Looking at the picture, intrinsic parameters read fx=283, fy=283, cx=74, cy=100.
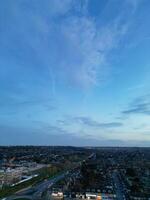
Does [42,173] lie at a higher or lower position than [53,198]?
higher

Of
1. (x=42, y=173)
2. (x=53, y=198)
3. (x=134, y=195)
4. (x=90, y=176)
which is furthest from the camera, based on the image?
(x=42, y=173)

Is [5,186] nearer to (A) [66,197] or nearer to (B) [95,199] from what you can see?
(A) [66,197]

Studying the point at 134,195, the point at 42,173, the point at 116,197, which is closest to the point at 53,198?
the point at 116,197

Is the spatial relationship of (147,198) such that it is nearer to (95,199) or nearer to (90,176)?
(95,199)

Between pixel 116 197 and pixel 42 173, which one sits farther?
pixel 42 173

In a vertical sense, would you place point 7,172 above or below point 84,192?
above

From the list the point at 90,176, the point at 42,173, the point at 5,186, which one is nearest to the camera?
the point at 5,186

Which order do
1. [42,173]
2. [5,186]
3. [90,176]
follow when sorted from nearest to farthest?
[5,186]
[90,176]
[42,173]

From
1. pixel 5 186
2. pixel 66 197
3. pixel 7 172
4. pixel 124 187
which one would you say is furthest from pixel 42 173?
pixel 66 197

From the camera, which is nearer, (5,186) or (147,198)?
(147,198)
